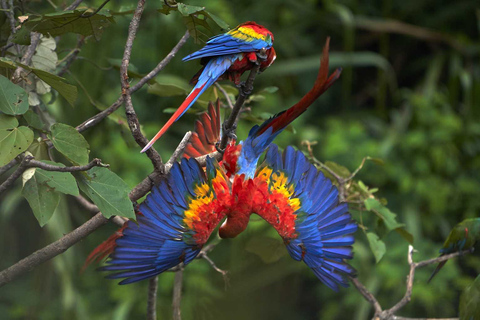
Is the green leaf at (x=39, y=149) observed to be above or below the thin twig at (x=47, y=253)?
above

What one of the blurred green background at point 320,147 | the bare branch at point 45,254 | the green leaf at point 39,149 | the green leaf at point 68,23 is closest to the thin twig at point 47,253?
the bare branch at point 45,254

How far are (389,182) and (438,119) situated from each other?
0.33 metres

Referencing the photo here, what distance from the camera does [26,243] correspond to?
2.26 m

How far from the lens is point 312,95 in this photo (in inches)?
29.7

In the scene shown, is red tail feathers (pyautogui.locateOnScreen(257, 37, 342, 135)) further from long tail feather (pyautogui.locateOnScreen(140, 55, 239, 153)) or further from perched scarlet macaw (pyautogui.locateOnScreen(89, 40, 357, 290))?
long tail feather (pyautogui.locateOnScreen(140, 55, 239, 153))

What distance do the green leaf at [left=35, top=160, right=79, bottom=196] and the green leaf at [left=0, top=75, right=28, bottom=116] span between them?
0.07 metres

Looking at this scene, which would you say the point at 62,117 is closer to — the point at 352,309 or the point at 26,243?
the point at 26,243

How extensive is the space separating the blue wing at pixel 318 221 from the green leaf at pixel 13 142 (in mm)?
400

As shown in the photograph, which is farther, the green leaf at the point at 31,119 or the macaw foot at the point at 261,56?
the macaw foot at the point at 261,56

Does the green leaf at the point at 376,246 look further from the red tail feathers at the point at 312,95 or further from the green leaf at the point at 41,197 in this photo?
the green leaf at the point at 41,197

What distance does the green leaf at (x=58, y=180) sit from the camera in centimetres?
66

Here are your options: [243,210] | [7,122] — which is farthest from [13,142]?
[243,210]

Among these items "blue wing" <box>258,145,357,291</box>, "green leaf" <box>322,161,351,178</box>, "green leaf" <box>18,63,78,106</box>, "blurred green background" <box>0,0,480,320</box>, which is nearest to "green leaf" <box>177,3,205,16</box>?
"green leaf" <box>18,63,78,106</box>

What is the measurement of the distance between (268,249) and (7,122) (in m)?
0.56
